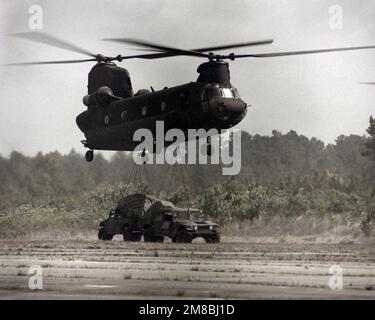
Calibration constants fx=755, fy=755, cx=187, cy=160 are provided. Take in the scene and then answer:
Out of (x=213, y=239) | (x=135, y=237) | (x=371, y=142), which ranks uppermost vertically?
(x=371, y=142)

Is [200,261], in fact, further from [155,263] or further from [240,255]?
[240,255]

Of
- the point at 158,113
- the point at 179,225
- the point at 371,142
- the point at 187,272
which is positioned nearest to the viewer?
the point at 187,272

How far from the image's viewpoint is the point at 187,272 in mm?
20281

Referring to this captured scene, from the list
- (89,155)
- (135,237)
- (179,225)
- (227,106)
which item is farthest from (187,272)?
(89,155)

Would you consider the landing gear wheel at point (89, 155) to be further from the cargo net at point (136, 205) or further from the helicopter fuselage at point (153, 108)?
the cargo net at point (136, 205)

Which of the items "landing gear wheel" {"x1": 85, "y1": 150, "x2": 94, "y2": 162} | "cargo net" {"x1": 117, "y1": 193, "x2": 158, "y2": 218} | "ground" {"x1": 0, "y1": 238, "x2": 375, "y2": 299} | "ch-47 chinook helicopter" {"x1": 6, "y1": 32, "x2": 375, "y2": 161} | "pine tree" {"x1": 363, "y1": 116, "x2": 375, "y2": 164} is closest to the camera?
"ground" {"x1": 0, "y1": 238, "x2": 375, "y2": 299}

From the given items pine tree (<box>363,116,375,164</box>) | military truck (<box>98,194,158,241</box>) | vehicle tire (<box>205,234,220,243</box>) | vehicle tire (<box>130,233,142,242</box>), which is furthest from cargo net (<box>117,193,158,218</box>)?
pine tree (<box>363,116,375,164</box>)

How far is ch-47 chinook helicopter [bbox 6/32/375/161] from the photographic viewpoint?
29533 mm

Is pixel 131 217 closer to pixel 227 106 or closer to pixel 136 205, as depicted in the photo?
pixel 136 205

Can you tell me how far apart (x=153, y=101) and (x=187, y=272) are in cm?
1361

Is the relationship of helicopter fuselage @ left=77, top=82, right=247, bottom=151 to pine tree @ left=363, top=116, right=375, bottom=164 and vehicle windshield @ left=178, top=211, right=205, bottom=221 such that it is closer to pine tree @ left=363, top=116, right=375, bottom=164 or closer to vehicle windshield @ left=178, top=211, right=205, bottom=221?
vehicle windshield @ left=178, top=211, right=205, bottom=221

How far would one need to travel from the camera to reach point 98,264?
22797 mm

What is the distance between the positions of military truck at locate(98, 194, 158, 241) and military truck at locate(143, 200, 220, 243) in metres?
1.14

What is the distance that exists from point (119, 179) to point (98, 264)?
3170 cm
